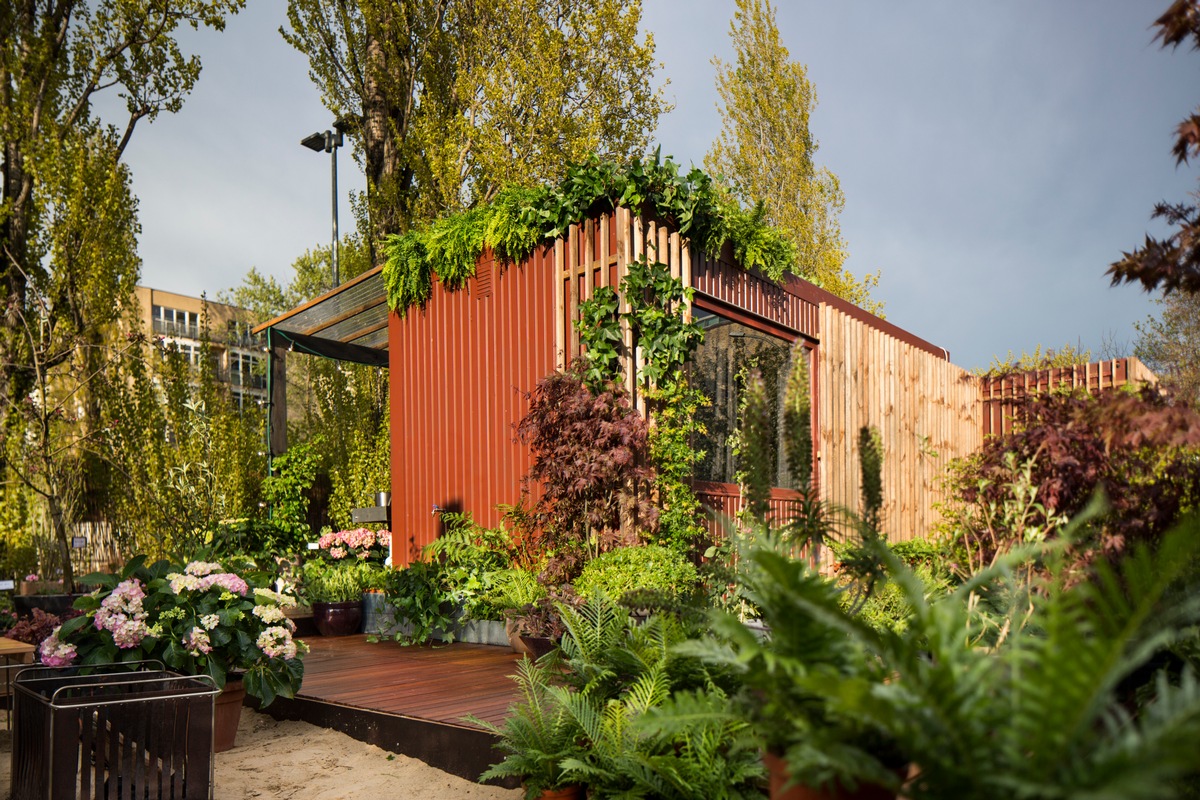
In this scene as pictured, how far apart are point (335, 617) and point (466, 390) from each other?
2.15m

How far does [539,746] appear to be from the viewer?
307cm

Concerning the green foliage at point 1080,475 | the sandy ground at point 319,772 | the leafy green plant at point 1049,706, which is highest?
the green foliage at point 1080,475

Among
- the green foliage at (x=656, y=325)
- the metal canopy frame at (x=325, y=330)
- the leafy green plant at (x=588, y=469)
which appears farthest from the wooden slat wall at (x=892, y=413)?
the metal canopy frame at (x=325, y=330)

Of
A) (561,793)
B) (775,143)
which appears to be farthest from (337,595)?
(775,143)

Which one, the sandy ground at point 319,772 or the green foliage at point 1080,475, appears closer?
the green foliage at point 1080,475

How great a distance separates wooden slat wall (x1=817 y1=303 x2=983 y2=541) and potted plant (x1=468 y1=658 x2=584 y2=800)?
5258 mm

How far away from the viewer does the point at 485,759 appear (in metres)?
3.49

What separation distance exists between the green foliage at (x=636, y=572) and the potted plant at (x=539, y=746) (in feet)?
6.14

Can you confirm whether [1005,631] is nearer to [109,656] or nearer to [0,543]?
[109,656]

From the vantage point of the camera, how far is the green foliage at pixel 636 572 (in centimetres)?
518

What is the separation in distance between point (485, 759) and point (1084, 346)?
13983mm

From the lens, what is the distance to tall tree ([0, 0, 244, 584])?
10781mm

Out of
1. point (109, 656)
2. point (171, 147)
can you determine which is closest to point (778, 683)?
point (109, 656)

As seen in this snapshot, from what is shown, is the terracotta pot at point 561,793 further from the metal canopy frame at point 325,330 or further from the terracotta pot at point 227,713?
the metal canopy frame at point 325,330
